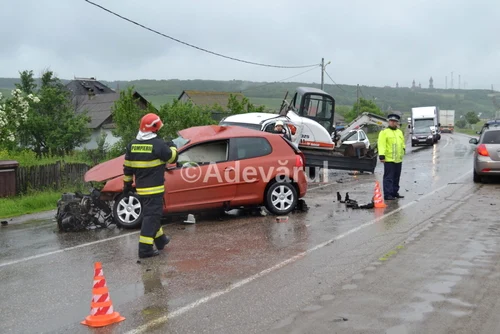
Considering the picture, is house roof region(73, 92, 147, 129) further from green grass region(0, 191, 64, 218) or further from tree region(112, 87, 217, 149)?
green grass region(0, 191, 64, 218)

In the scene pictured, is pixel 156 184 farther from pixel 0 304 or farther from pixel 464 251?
pixel 464 251

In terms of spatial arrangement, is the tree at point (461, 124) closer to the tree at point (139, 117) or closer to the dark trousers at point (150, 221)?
the tree at point (139, 117)

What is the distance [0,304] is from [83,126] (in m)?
34.1

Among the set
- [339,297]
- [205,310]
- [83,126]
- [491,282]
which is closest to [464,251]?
[491,282]

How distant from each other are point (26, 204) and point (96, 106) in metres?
57.6

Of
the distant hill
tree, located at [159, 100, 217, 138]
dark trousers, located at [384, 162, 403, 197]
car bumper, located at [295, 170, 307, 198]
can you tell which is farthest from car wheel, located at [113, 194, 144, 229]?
the distant hill

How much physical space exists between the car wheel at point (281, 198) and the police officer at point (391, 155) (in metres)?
2.98

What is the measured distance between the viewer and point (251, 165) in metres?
10.7

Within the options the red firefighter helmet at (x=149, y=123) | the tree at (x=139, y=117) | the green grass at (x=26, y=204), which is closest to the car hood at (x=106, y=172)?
the red firefighter helmet at (x=149, y=123)

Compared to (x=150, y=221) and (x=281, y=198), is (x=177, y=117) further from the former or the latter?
(x=150, y=221)

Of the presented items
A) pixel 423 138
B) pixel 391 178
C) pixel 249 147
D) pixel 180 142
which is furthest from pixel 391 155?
pixel 423 138

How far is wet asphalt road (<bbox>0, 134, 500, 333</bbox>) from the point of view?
5219 mm

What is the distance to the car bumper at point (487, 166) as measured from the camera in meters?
15.5

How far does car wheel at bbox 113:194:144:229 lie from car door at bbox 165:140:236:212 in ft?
1.79
